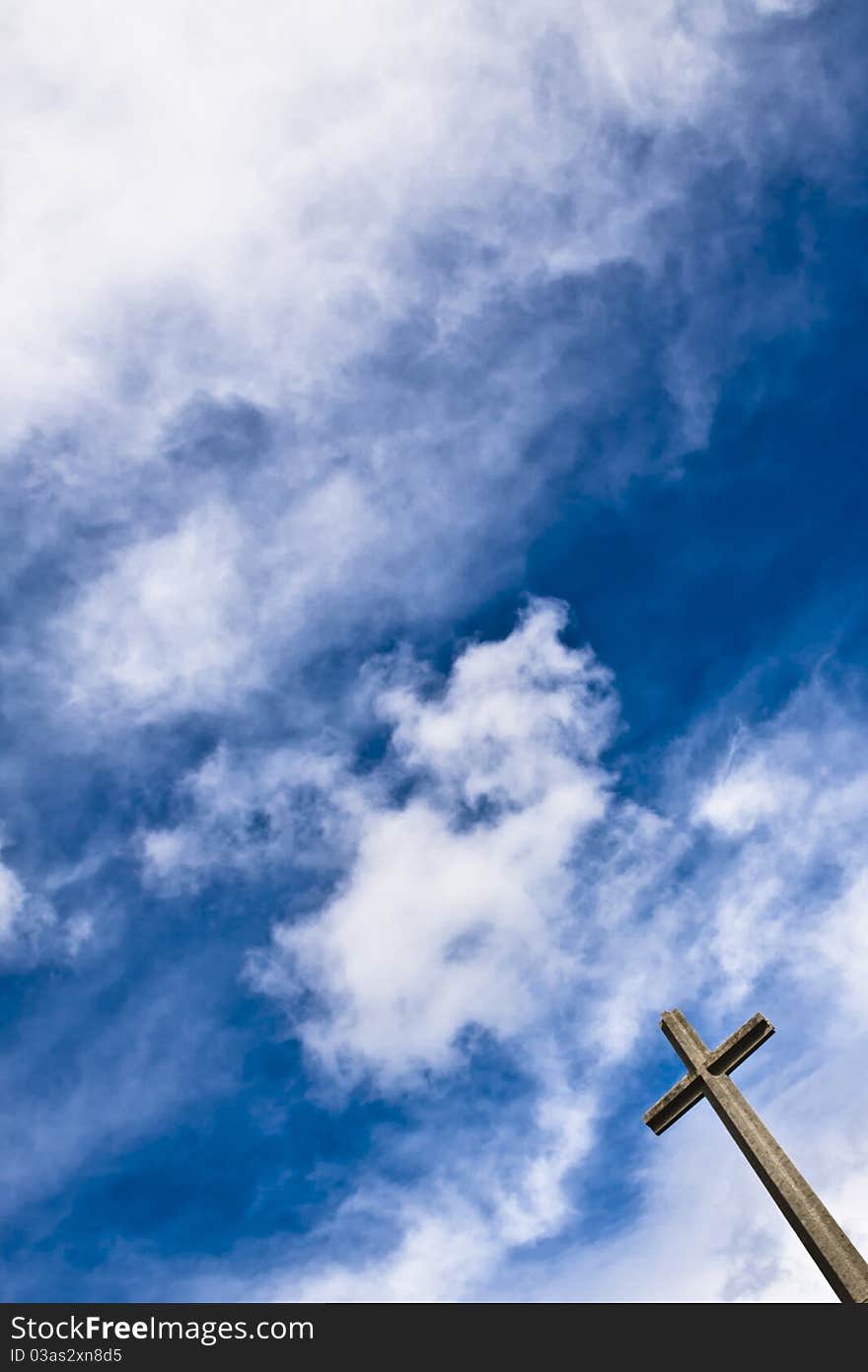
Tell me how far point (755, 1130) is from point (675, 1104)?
125 centimetres

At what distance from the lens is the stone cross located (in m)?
8.18

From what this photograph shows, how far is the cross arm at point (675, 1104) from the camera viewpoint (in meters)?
10.5

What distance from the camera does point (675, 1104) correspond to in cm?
1065

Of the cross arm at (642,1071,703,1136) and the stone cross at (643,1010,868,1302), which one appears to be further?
the cross arm at (642,1071,703,1136)

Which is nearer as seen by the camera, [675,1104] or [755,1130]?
[755,1130]

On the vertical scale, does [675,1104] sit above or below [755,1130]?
above

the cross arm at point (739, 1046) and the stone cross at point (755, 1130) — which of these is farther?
the cross arm at point (739, 1046)

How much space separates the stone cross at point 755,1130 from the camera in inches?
322
